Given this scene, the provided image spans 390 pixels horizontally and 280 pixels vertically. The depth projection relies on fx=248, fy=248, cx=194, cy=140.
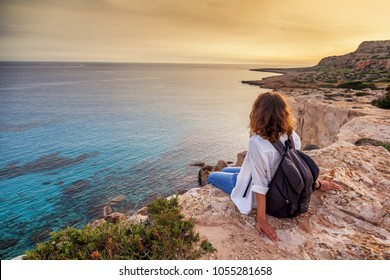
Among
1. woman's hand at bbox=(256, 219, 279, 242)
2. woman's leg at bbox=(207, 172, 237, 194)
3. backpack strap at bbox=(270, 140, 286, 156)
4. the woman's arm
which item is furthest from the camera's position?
woman's leg at bbox=(207, 172, 237, 194)

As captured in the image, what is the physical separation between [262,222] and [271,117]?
182 centimetres

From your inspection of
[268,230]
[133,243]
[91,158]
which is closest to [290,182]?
[268,230]

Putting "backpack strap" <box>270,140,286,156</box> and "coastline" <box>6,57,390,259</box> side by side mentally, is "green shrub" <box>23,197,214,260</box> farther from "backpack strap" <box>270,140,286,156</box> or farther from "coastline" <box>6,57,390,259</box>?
"backpack strap" <box>270,140,286,156</box>

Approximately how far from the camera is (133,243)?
13.9ft

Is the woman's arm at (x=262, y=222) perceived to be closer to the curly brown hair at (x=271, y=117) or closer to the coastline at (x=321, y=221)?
the coastline at (x=321, y=221)

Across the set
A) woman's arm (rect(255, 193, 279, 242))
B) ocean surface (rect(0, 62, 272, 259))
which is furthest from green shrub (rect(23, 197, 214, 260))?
ocean surface (rect(0, 62, 272, 259))

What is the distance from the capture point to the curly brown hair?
387 cm

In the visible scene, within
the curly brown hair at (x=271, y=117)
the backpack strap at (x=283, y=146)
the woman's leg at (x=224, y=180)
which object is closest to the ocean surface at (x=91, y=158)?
the woman's leg at (x=224, y=180)

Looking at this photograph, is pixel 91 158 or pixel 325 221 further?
pixel 91 158

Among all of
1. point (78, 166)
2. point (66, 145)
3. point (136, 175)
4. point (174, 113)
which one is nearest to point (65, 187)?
point (78, 166)

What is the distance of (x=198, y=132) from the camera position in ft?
131

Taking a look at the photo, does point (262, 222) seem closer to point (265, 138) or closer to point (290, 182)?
point (290, 182)

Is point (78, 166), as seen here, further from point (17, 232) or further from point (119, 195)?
point (17, 232)

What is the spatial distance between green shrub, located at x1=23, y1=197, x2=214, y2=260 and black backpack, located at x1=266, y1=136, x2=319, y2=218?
139cm
